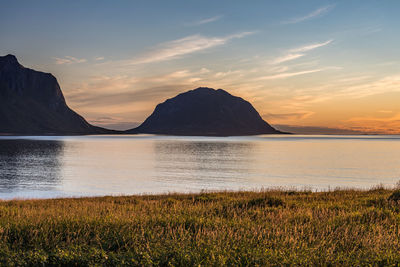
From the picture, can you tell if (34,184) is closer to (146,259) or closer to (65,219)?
(65,219)

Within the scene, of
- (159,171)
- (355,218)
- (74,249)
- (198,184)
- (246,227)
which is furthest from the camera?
(159,171)

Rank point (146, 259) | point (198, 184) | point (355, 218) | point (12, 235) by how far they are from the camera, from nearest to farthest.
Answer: point (146, 259) < point (12, 235) < point (355, 218) < point (198, 184)

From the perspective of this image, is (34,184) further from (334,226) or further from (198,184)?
(334,226)

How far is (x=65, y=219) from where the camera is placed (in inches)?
480

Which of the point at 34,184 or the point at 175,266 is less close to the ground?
the point at 175,266

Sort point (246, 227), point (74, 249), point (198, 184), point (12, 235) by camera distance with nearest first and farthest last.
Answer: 1. point (74, 249)
2. point (12, 235)
3. point (246, 227)
4. point (198, 184)

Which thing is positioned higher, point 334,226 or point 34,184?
point 334,226

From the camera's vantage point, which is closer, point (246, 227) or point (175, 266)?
point (175, 266)

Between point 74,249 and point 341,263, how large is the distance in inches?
271

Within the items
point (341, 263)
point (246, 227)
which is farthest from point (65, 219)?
point (341, 263)

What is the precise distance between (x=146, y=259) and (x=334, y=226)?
7215 mm

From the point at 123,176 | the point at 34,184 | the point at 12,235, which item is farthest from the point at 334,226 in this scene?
the point at 123,176

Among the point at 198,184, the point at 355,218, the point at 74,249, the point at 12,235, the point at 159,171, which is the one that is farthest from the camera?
the point at 159,171

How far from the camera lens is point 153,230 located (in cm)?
1132
